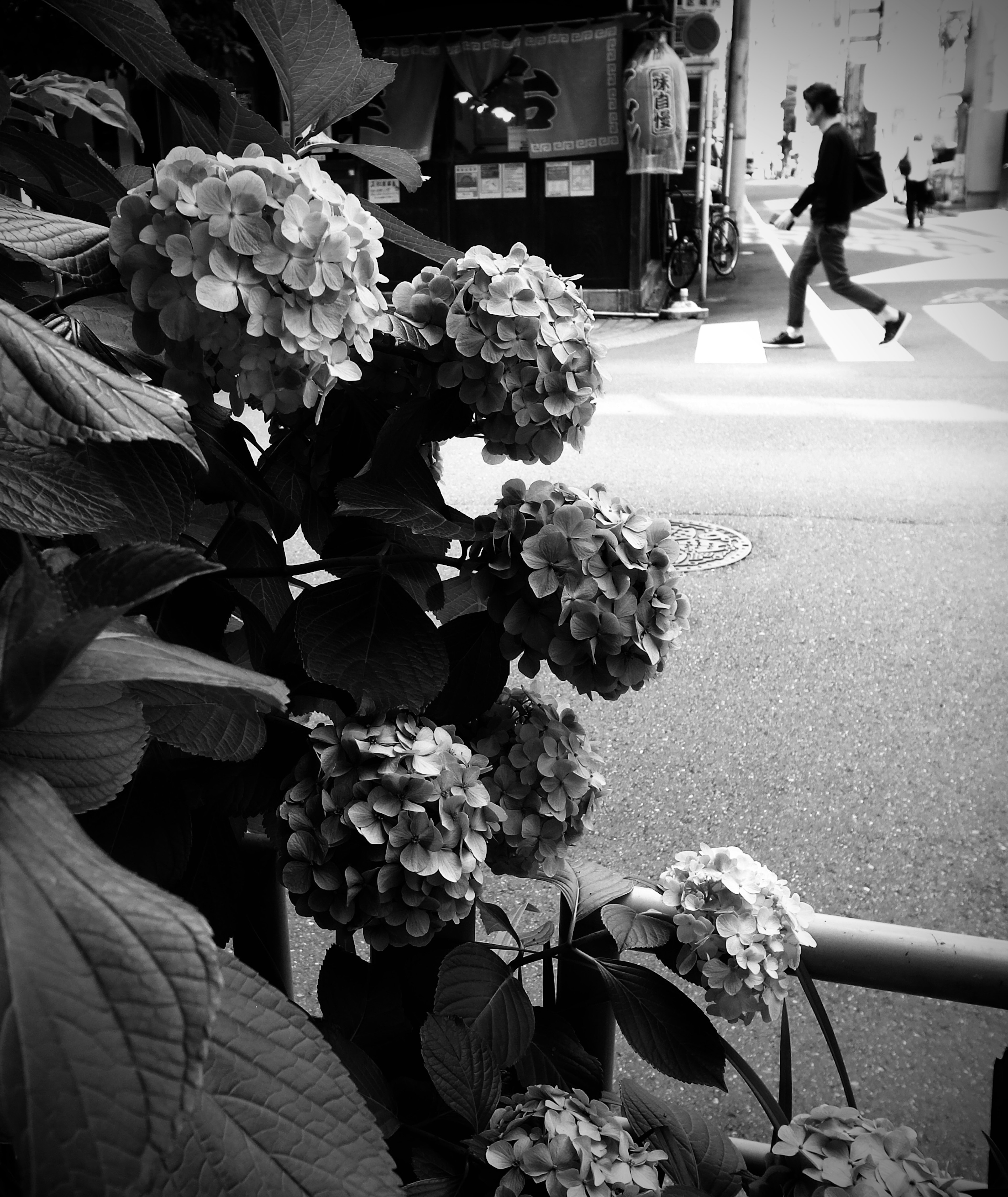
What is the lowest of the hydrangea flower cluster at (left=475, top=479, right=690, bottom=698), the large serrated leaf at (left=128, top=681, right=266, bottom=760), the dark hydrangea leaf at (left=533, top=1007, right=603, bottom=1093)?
the dark hydrangea leaf at (left=533, top=1007, right=603, bottom=1093)

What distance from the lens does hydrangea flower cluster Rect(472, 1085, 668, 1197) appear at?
58 centimetres

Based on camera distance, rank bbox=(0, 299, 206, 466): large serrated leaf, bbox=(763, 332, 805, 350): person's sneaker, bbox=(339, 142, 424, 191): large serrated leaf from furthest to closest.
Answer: bbox=(763, 332, 805, 350): person's sneaker, bbox=(339, 142, 424, 191): large serrated leaf, bbox=(0, 299, 206, 466): large serrated leaf

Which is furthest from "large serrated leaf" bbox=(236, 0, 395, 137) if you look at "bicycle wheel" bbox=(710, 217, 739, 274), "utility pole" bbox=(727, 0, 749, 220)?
"utility pole" bbox=(727, 0, 749, 220)

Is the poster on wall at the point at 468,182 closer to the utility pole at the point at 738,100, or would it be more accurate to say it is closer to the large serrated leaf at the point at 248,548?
the utility pole at the point at 738,100

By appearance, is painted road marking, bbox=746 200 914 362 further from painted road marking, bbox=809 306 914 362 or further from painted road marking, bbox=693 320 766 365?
painted road marking, bbox=693 320 766 365

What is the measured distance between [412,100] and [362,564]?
9585 millimetres

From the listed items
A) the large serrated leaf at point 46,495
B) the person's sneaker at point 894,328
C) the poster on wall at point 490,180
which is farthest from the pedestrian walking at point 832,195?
the large serrated leaf at point 46,495

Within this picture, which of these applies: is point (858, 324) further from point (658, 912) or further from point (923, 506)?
point (658, 912)

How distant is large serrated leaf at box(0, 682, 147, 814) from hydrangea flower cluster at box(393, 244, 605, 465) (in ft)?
0.97

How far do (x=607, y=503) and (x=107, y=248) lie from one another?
0.29 m

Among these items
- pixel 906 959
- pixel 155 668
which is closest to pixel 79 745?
pixel 155 668

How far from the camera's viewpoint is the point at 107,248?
1.62ft

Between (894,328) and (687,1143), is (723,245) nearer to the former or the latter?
(894,328)

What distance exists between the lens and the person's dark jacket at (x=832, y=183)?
7160mm
